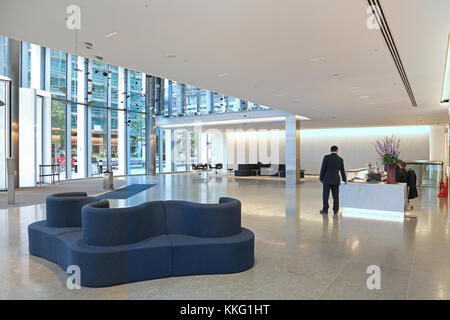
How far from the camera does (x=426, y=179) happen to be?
14.7 m

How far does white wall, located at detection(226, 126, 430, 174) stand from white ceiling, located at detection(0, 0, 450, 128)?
12.4 metres

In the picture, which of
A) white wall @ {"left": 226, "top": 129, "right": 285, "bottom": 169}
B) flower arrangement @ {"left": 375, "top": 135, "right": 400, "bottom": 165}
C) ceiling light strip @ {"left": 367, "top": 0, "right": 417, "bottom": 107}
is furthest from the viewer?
white wall @ {"left": 226, "top": 129, "right": 285, "bottom": 169}

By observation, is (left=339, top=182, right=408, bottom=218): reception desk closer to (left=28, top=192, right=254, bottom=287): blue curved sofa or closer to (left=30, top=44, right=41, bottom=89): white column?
(left=28, top=192, right=254, bottom=287): blue curved sofa

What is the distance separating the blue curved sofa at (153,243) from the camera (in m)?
3.65

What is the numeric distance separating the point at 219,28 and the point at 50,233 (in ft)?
12.9

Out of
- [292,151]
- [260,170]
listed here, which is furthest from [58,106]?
[260,170]

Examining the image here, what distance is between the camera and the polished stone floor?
11.4ft

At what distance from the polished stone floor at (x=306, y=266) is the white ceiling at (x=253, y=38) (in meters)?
3.42

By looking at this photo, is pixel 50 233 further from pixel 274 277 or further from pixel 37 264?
pixel 274 277

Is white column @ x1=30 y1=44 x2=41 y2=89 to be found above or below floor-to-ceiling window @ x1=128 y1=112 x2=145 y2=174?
above

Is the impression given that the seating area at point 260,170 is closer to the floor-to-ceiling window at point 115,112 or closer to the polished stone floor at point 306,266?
the floor-to-ceiling window at point 115,112

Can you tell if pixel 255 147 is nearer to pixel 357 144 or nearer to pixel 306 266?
pixel 357 144

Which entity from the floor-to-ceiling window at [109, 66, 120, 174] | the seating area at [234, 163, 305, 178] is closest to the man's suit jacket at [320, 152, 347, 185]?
the seating area at [234, 163, 305, 178]
